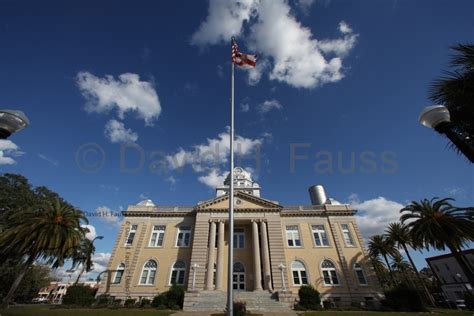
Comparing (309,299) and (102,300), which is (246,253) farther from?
(102,300)

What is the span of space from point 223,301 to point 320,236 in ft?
55.1

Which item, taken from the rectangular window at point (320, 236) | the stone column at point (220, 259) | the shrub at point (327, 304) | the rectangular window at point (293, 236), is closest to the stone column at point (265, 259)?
the rectangular window at point (293, 236)

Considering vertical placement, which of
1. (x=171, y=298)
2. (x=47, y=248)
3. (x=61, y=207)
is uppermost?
(x=61, y=207)

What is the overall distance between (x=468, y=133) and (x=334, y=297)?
28147 millimetres

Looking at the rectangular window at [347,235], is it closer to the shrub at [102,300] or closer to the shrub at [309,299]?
the shrub at [309,299]

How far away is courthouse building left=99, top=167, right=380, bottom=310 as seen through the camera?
27625mm

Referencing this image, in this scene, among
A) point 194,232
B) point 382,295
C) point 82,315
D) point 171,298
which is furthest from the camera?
point 194,232

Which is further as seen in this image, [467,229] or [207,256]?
[207,256]

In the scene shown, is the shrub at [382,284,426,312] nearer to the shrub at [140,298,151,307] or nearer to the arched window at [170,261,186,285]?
the arched window at [170,261,186,285]

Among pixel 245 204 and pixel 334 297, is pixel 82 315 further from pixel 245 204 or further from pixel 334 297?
pixel 334 297

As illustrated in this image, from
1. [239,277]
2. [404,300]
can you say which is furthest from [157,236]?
[404,300]

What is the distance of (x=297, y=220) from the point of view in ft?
113

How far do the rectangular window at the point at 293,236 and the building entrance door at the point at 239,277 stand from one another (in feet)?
25.0

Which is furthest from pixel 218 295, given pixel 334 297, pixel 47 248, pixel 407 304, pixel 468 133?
pixel 468 133
